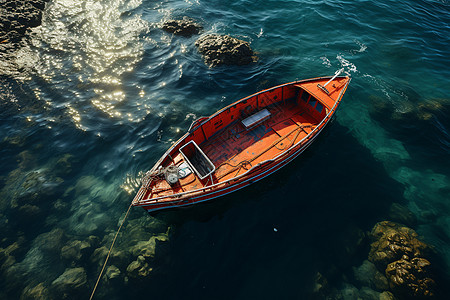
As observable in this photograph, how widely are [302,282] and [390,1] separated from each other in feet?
154

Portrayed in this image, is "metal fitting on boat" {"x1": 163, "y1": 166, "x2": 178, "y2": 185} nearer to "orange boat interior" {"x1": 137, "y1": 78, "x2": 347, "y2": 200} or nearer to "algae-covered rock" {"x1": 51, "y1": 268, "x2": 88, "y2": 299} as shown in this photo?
"orange boat interior" {"x1": 137, "y1": 78, "x2": 347, "y2": 200}

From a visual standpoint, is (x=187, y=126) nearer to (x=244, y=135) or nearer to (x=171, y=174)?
(x=244, y=135)

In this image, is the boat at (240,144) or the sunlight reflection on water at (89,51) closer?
the boat at (240,144)

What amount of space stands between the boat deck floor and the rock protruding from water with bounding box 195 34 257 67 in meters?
9.50

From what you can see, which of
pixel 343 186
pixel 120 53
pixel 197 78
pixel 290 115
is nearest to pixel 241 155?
pixel 290 115

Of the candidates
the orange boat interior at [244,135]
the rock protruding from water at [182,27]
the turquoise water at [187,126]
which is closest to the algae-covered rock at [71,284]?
the turquoise water at [187,126]

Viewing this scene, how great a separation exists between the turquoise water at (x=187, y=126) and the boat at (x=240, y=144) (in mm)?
2042

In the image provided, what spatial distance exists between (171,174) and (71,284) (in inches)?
372

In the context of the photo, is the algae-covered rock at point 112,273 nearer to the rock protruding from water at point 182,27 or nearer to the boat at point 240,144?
the boat at point 240,144

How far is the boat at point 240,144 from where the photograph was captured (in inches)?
600

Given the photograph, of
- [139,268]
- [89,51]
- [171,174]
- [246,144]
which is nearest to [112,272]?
[139,268]

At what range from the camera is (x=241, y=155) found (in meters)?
17.8

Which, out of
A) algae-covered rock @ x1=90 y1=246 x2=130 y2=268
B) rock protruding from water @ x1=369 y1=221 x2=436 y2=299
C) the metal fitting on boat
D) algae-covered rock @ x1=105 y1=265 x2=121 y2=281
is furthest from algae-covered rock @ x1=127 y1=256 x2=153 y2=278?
rock protruding from water @ x1=369 y1=221 x2=436 y2=299

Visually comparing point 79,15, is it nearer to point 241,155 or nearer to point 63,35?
point 63,35
